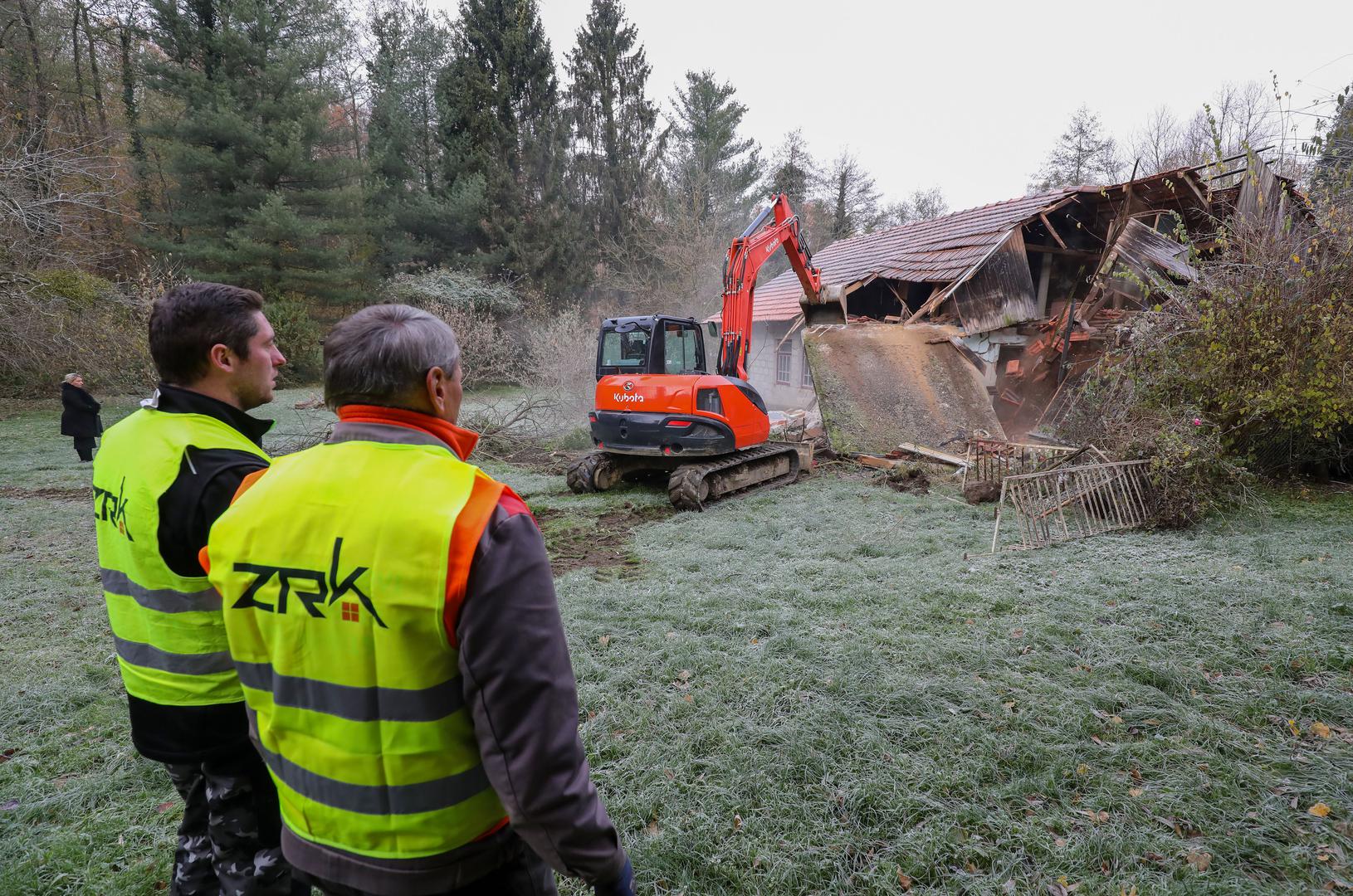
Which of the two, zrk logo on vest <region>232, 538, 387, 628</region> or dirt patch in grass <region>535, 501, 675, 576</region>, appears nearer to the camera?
zrk logo on vest <region>232, 538, 387, 628</region>

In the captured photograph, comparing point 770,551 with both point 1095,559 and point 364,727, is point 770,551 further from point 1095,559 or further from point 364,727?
point 364,727

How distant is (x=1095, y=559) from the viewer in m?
5.57

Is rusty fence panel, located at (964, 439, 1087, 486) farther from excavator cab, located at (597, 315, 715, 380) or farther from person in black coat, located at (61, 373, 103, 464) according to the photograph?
person in black coat, located at (61, 373, 103, 464)

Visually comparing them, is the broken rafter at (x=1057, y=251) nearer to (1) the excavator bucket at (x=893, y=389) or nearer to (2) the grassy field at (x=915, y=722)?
(1) the excavator bucket at (x=893, y=389)

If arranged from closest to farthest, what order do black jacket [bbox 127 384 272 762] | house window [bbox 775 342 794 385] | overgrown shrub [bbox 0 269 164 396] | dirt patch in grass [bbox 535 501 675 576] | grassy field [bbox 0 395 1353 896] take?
1. black jacket [bbox 127 384 272 762]
2. grassy field [bbox 0 395 1353 896]
3. dirt patch in grass [bbox 535 501 675 576]
4. overgrown shrub [bbox 0 269 164 396]
5. house window [bbox 775 342 794 385]

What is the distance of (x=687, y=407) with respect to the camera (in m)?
7.82

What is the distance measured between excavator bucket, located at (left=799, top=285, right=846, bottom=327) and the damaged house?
24cm

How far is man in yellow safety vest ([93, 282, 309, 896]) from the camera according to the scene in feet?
5.54

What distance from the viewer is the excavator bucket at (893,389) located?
10.5 m

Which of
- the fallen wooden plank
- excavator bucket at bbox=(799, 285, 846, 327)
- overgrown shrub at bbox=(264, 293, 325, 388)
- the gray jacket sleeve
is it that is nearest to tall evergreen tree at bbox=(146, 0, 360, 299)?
overgrown shrub at bbox=(264, 293, 325, 388)

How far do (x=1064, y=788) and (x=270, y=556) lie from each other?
10.5ft

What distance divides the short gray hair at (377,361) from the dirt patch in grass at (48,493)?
9833mm

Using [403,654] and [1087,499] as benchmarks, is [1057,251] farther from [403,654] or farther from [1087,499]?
[403,654]

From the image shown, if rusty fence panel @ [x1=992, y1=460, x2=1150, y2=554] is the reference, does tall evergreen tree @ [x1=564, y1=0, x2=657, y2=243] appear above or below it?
above
